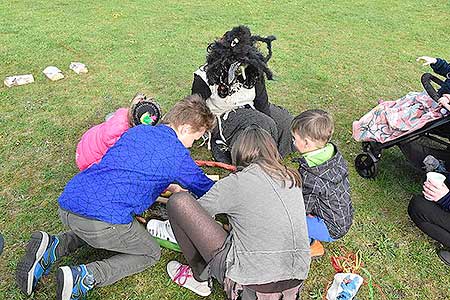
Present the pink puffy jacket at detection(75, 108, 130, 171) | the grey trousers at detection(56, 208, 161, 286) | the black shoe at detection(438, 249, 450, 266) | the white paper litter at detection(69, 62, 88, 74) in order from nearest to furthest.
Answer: the grey trousers at detection(56, 208, 161, 286), the black shoe at detection(438, 249, 450, 266), the pink puffy jacket at detection(75, 108, 130, 171), the white paper litter at detection(69, 62, 88, 74)

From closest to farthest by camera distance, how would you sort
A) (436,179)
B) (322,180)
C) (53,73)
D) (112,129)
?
1. (322,180)
2. (436,179)
3. (112,129)
4. (53,73)

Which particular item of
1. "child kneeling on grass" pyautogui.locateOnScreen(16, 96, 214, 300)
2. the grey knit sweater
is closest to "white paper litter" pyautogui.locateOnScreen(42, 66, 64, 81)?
"child kneeling on grass" pyautogui.locateOnScreen(16, 96, 214, 300)

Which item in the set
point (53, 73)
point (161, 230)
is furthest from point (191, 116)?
point (53, 73)

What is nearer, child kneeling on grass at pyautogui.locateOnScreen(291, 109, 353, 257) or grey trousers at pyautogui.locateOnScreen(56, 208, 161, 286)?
grey trousers at pyautogui.locateOnScreen(56, 208, 161, 286)

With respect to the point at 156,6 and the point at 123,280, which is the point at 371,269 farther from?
the point at 156,6

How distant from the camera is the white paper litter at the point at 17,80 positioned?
4.99m

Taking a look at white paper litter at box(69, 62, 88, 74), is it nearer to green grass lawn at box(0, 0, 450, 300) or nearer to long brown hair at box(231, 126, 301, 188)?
green grass lawn at box(0, 0, 450, 300)

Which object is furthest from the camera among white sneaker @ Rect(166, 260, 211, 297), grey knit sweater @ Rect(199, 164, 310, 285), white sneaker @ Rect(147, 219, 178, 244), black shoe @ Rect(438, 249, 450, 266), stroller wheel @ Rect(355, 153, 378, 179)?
stroller wheel @ Rect(355, 153, 378, 179)

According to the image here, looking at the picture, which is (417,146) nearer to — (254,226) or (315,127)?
(315,127)

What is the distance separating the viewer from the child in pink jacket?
3.23 meters

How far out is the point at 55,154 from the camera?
3.91m

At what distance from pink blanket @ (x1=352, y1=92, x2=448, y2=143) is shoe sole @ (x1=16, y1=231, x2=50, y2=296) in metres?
2.70

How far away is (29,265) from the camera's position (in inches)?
95.9

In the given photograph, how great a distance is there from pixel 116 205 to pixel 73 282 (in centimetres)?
47
